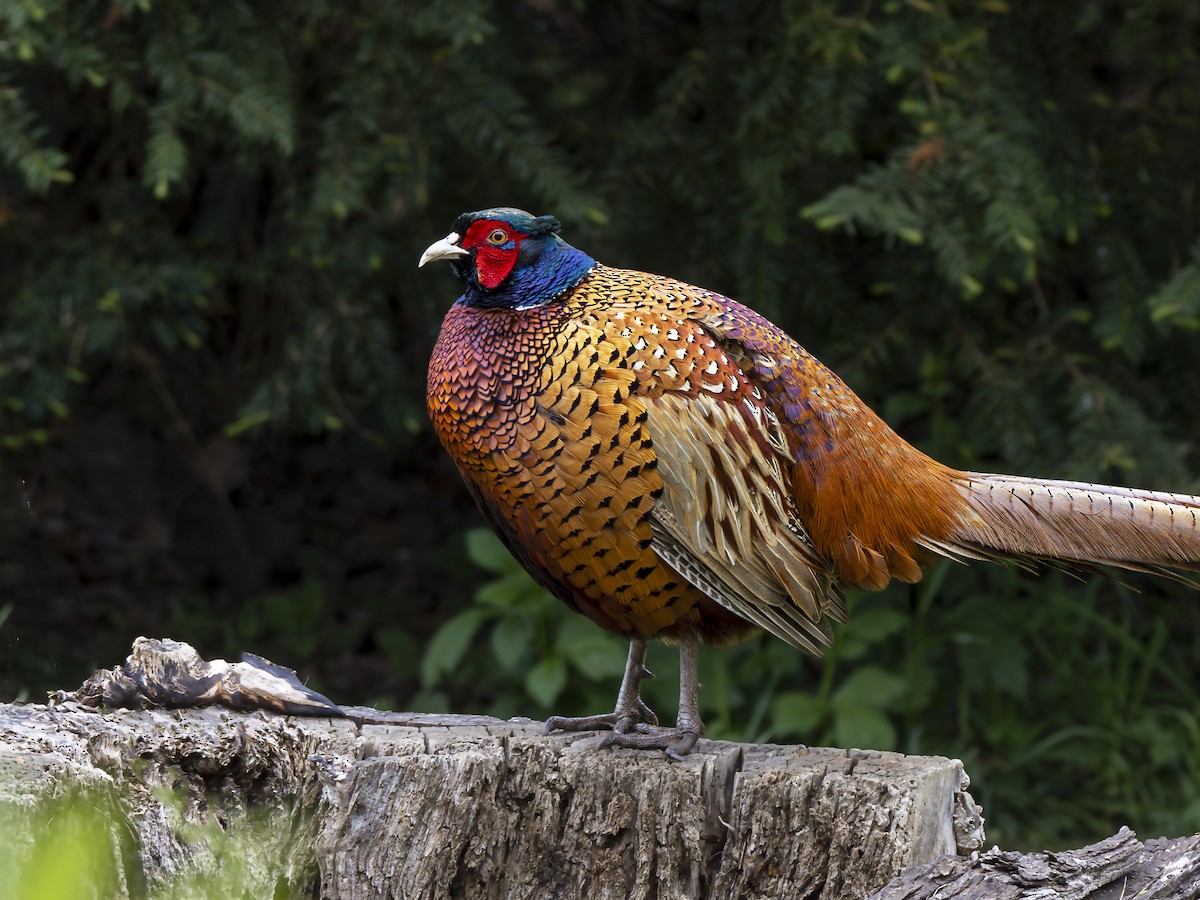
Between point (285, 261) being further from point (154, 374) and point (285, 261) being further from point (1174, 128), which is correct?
point (1174, 128)

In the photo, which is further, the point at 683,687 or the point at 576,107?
the point at 576,107

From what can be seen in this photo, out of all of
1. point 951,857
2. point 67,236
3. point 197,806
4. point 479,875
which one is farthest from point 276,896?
point 67,236

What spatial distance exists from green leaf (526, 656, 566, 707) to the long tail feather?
197 cm

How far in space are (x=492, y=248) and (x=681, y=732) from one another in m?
1.22

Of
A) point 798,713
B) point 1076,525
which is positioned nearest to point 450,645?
point 798,713

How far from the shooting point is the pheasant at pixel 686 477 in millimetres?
2865

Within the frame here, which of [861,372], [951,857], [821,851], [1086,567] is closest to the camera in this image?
[951,857]

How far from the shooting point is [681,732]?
3047 millimetres

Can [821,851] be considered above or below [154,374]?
below

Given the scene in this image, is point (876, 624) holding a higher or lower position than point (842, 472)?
lower

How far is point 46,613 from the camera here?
5.53 m

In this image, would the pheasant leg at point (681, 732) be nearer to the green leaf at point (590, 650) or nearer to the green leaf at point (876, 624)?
the green leaf at point (590, 650)

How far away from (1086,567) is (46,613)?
431 centimetres

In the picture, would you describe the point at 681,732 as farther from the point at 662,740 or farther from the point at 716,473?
the point at 716,473
